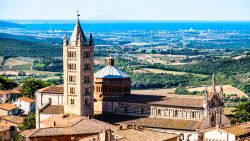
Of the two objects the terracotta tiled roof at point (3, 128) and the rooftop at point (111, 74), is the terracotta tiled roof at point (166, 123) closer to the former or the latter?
the rooftop at point (111, 74)

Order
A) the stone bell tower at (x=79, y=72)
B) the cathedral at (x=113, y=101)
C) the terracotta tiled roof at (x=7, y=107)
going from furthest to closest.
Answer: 1. the terracotta tiled roof at (x=7, y=107)
2. the stone bell tower at (x=79, y=72)
3. the cathedral at (x=113, y=101)

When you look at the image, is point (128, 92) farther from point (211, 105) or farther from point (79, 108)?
point (211, 105)

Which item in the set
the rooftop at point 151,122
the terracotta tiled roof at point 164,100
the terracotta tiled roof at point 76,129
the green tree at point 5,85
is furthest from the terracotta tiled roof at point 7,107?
the terracotta tiled roof at point 76,129

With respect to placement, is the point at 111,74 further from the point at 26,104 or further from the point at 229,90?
the point at 229,90

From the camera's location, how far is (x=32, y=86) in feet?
340

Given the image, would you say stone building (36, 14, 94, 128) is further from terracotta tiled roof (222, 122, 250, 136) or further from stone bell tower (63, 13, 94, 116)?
terracotta tiled roof (222, 122, 250, 136)

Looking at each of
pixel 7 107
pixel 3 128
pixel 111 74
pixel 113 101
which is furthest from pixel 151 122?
pixel 7 107

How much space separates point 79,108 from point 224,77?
279 feet

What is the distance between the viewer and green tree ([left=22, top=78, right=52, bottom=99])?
334ft

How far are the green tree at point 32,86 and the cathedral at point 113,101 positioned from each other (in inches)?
781

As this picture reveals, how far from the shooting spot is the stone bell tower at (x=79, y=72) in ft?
243

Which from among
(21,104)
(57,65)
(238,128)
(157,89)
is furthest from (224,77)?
(238,128)

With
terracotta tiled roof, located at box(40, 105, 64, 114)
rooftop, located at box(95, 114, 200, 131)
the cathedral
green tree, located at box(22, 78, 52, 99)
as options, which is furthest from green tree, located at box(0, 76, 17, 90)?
rooftop, located at box(95, 114, 200, 131)

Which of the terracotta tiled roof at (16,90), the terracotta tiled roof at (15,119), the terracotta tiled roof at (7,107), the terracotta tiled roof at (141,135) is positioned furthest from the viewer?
the terracotta tiled roof at (16,90)
